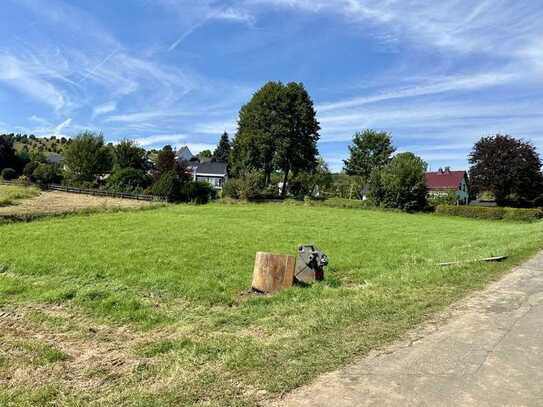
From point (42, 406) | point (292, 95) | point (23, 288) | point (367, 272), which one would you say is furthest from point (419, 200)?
point (42, 406)

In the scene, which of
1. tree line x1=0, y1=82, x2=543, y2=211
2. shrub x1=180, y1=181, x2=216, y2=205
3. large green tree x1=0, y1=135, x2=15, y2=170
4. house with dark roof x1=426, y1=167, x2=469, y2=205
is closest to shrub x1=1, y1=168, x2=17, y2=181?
tree line x1=0, y1=82, x2=543, y2=211

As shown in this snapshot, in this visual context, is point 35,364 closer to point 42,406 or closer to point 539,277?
point 42,406

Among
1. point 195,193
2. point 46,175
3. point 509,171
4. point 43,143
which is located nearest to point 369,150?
point 509,171

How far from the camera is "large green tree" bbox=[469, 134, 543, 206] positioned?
1797 inches

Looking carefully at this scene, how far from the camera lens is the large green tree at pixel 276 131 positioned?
53969 mm

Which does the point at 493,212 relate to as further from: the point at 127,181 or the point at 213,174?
the point at 213,174

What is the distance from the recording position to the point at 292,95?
5534 cm

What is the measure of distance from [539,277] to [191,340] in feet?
24.9

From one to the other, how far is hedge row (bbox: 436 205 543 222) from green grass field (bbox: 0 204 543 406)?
2818 cm

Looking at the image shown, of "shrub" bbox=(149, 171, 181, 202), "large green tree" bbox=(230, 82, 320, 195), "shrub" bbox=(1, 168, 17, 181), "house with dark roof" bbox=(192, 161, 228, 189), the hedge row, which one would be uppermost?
"large green tree" bbox=(230, 82, 320, 195)

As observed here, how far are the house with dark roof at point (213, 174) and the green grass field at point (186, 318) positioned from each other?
5929 cm

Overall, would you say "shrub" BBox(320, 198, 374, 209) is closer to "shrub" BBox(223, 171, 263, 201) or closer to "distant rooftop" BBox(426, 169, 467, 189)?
"shrub" BBox(223, 171, 263, 201)

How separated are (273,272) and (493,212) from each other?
3782 cm

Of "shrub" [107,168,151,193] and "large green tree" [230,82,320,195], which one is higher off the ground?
"large green tree" [230,82,320,195]
